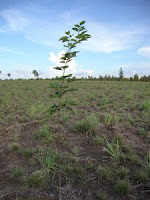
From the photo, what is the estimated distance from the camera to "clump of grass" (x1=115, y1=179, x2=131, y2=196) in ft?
5.18

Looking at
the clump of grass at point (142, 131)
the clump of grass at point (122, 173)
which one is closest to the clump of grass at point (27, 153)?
the clump of grass at point (122, 173)

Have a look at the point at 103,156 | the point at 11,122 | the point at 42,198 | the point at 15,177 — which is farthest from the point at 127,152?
the point at 11,122

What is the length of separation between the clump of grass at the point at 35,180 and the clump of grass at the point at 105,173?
61cm

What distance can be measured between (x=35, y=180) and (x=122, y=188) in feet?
2.91

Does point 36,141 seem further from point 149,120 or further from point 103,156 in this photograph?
point 149,120

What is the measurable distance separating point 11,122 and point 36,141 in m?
1.08

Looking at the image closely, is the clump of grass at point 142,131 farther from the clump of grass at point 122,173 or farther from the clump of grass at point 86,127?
the clump of grass at point 122,173

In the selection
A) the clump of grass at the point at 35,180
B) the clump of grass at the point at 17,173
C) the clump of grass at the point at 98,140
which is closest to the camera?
the clump of grass at the point at 35,180

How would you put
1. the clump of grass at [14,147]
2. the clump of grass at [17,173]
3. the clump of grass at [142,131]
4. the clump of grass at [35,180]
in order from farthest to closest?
1. the clump of grass at [142,131]
2. the clump of grass at [14,147]
3. the clump of grass at [17,173]
4. the clump of grass at [35,180]

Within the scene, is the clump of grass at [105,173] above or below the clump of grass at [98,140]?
below

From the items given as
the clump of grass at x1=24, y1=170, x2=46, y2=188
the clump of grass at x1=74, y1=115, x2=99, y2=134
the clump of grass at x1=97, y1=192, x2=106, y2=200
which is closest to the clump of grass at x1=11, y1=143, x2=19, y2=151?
the clump of grass at x1=24, y1=170, x2=46, y2=188

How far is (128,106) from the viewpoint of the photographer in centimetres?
471

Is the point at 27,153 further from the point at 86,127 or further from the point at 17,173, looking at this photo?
the point at 86,127

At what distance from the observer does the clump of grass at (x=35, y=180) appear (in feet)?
5.45
